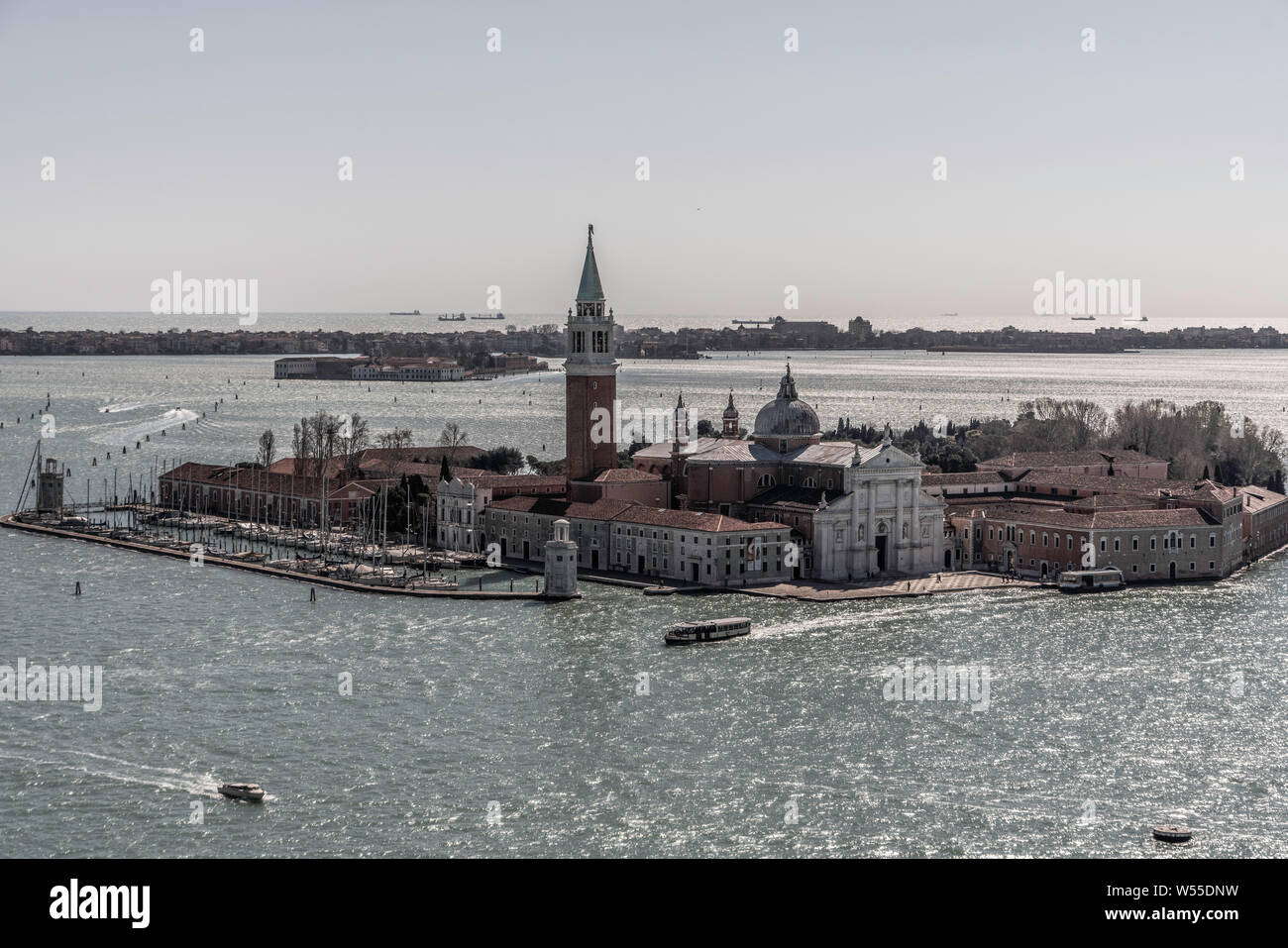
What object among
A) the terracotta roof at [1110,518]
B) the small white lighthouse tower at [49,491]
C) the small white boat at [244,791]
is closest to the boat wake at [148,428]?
the small white lighthouse tower at [49,491]

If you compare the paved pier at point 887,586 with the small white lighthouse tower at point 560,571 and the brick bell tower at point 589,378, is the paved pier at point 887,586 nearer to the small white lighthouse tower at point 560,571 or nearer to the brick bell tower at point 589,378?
the small white lighthouse tower at point 560,571

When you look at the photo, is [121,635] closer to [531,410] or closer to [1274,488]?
[1274,488]

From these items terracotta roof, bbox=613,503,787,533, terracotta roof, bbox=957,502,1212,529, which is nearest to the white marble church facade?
terracotta roof, bbox=613,503,787,533

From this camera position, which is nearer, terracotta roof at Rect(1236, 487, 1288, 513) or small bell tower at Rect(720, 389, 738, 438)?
terracotta roof at Rect(1236, 487, 1288, 513)

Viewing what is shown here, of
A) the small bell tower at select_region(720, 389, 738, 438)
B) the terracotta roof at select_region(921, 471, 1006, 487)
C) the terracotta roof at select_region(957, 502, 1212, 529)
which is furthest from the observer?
the small bell tower at select_region(720, 389, 738, 438)

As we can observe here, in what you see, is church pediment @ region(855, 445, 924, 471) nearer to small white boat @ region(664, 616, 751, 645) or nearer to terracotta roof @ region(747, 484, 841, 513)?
terracotta roof @ region(747, 484, 841, 513)

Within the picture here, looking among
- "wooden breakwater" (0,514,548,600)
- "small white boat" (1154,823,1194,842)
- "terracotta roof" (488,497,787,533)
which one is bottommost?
"small white boat" (1154,823,1194,842)

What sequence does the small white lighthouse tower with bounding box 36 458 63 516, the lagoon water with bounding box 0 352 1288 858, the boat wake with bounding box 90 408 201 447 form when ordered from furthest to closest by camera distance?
the boat wake with bounding box 90 408 201 447, the small white lighthouse tower with bounding box 36 458 63 516, the lagoon water with bounding box 0 352 1288 858

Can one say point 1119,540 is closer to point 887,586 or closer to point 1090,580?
point 1090,580
